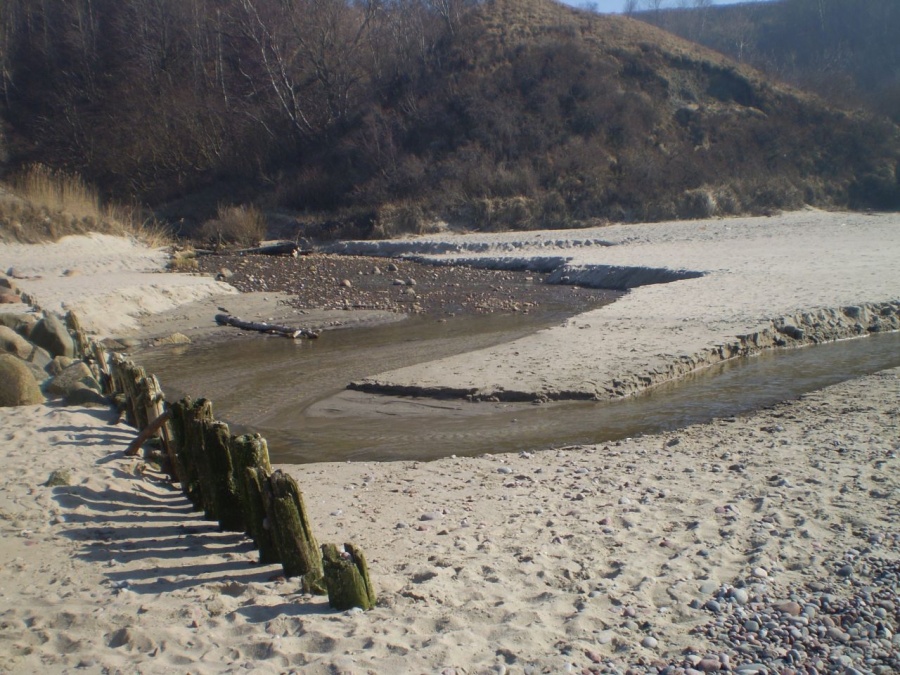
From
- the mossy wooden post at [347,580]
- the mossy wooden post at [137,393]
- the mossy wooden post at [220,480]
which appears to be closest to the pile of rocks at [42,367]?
the mossy wooden post at [137,393]

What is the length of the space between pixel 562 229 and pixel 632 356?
2134cm

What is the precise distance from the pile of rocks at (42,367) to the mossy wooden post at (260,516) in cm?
426

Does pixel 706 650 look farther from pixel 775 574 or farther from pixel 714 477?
pixel 714 477

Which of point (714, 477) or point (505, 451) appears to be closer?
point (714, 477)

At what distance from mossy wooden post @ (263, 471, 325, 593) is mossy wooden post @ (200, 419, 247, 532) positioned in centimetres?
86

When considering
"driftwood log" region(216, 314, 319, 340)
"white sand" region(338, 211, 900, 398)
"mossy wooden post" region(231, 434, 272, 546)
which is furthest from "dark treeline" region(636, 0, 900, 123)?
"mossy wooden post" region(231, 434, 272, 546)

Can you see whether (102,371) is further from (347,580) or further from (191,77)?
(191,77)

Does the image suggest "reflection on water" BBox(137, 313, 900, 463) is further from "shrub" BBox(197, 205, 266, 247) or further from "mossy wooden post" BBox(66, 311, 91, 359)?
"shrub" BBox(197, 205, 266, 247)

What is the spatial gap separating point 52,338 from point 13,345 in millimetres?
957

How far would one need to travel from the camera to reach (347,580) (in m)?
3.89

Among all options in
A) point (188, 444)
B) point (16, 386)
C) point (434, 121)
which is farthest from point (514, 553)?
point (434, 121)

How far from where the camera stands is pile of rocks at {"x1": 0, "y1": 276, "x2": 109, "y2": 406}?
25.7ft

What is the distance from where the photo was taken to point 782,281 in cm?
1448

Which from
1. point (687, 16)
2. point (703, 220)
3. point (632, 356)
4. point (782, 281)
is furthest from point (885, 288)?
point (687, 16)
